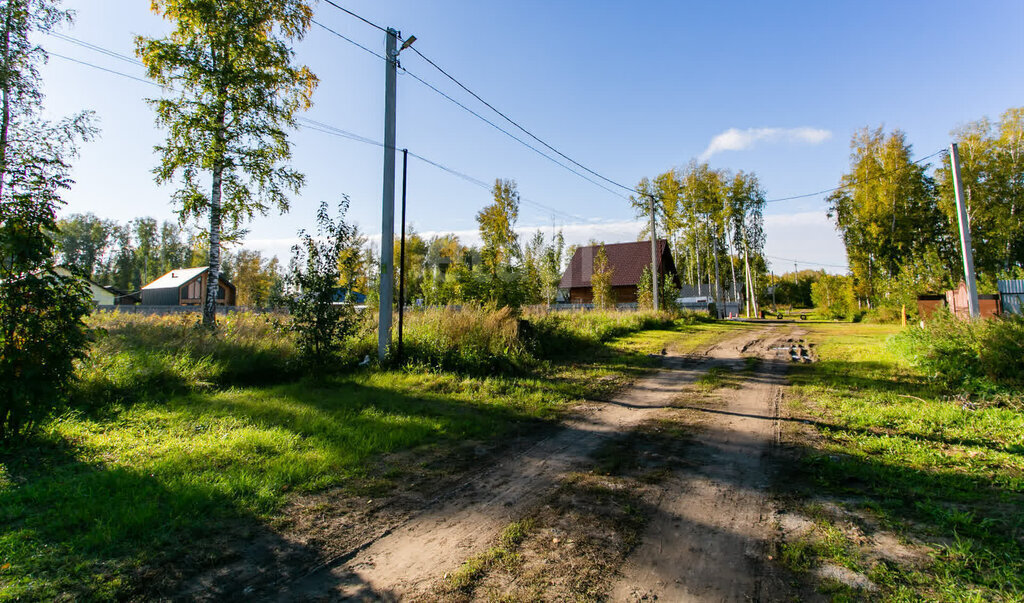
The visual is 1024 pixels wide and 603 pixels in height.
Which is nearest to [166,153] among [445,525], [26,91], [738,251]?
[26,91]

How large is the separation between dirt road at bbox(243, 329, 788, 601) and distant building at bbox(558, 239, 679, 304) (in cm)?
3243

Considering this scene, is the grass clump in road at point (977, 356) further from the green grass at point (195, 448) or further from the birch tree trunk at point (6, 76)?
the birch tree trunk at point (6, 76)

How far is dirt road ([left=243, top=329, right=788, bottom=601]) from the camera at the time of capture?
223 cm

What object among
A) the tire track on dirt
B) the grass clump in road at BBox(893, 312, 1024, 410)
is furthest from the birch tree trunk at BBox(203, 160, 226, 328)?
the grass clump in road at BBox(893, 312, 1024, 410)

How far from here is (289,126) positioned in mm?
12148

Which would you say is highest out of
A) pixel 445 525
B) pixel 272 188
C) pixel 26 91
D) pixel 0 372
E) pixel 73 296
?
pixel 26 91

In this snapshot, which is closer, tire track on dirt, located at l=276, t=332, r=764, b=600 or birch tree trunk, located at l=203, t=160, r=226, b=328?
tire track on dirt, located at l=276, t=332, r=764, b=600

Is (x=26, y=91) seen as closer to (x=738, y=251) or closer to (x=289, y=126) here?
(x=289, y=126)

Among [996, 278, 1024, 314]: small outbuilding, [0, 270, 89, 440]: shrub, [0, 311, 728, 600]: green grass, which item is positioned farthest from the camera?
[996, 278, 1024, 314]: small outbuilding

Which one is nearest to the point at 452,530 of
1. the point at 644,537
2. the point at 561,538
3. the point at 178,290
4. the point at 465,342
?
the point at 561,538

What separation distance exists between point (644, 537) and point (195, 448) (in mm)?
4212

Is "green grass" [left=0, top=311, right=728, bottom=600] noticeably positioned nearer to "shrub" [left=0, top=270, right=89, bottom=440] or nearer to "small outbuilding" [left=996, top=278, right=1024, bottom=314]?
"shrub" [left=0, top=270, right=89, bottom=440]

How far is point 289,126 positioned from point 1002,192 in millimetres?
38039

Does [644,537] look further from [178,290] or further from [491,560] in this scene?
[178,290]
